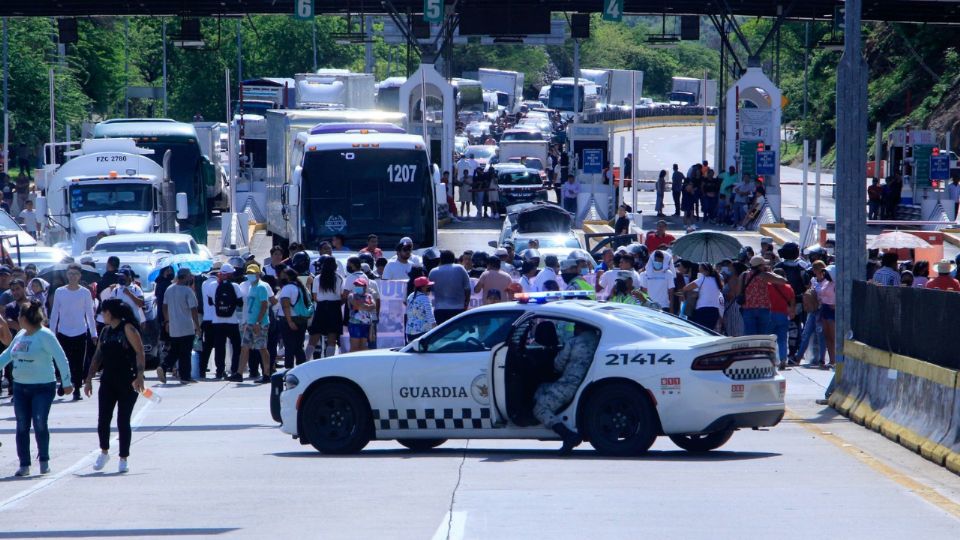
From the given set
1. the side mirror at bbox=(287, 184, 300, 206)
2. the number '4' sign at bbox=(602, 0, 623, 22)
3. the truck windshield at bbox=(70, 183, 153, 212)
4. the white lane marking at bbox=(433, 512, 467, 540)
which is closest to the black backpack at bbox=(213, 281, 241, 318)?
the side mirror at bbox=(287, 184, 300, 206)

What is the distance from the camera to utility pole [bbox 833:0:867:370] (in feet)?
55.3

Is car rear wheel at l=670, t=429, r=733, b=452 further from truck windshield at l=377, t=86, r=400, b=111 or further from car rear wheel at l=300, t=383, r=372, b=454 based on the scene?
truck windshield at l=377, t=86, r=400, b=111

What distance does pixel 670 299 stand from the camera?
814 inches

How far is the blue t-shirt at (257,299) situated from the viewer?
787 inches

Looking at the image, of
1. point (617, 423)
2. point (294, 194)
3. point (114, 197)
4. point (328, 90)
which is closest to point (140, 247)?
point (294, 194)

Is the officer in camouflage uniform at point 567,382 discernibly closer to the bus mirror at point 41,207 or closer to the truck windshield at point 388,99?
the bus mirror at point 41,207

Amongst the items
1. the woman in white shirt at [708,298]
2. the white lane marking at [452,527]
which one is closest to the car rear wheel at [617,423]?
the white lane marking at [452,527]

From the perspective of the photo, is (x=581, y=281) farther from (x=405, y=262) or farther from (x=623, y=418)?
(x=623, y=418)

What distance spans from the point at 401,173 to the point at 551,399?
14.1 meters

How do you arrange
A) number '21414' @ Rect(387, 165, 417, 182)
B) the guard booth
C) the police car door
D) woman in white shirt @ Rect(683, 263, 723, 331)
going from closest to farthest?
the police car door < woman in white shirt @ Rect(683, 263, 723, 331) < number '21414' @ Rect(387, 165, 417, 182) < the guard booth

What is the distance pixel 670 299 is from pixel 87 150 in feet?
62.4

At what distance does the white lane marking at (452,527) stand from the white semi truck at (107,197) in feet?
78.6

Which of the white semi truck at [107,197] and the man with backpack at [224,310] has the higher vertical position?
the white semi truck at [107,197]

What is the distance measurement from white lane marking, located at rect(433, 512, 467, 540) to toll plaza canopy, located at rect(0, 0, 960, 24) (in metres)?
36.8
